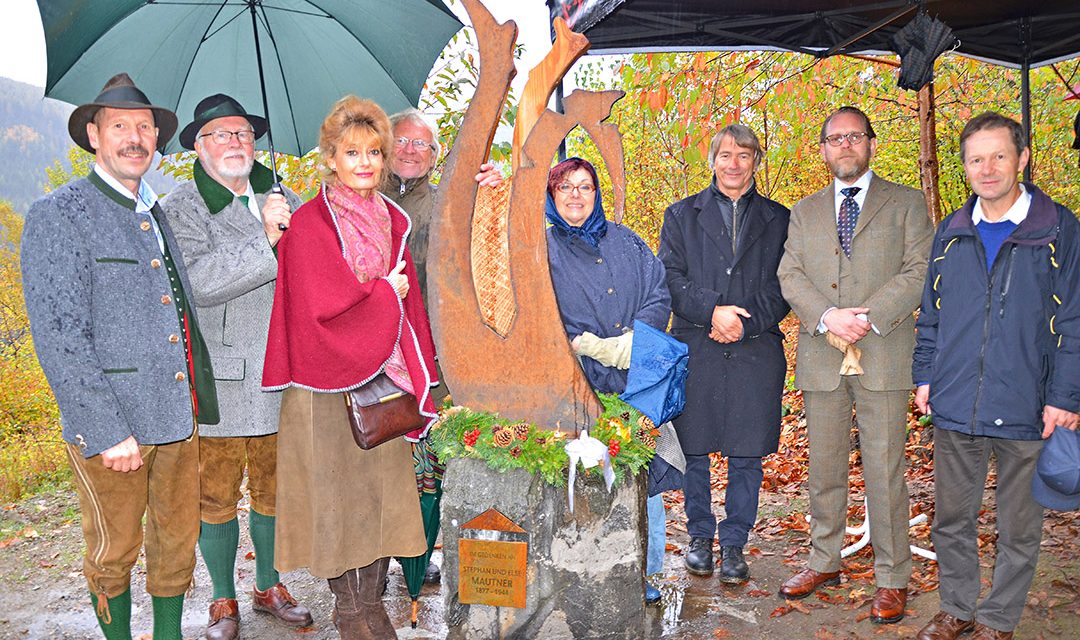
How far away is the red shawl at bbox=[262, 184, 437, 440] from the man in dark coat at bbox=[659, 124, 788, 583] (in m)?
1.68

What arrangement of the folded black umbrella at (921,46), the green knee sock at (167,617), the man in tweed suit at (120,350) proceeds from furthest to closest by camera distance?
the folded black umbrella at (921,46) < the green knee sock at (167,617) < the man in tweed suit at (120,350)

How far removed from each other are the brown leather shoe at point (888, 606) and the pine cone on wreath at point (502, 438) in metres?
1.89

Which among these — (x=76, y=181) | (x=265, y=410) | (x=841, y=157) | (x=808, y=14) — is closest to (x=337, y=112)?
(x=76, y=181)

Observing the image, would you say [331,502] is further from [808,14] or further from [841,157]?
[808,14]

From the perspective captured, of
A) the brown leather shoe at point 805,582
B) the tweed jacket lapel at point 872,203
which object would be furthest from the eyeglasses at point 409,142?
the brown leather shoe at point 805,582

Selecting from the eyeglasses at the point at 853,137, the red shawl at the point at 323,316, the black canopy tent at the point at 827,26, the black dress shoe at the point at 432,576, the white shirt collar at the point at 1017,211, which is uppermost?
the black canopy tent at the point at 827,26

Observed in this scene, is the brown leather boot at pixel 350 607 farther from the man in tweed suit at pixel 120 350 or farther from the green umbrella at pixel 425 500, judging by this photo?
the man in tweed suit at pixel 120 350

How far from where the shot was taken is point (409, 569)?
3883 millimetres

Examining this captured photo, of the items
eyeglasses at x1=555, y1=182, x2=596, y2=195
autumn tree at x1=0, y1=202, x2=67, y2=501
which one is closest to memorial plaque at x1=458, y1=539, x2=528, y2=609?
Answer: eyeglasses at x1=555, y1=182, x2=596, y2=195

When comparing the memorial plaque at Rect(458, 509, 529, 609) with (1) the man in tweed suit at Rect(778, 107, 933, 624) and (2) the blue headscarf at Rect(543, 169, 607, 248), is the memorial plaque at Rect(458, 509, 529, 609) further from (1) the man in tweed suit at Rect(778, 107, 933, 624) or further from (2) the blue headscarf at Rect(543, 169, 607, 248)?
(1) the man in tweed suit at Rect(778, 107, 933, 624)

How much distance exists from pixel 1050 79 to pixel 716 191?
475 centimetres

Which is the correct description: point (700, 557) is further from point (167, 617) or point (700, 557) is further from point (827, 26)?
point (827, 26)

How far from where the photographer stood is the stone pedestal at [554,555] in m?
3.54

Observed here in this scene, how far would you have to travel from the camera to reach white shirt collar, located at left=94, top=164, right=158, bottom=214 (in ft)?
9.97
